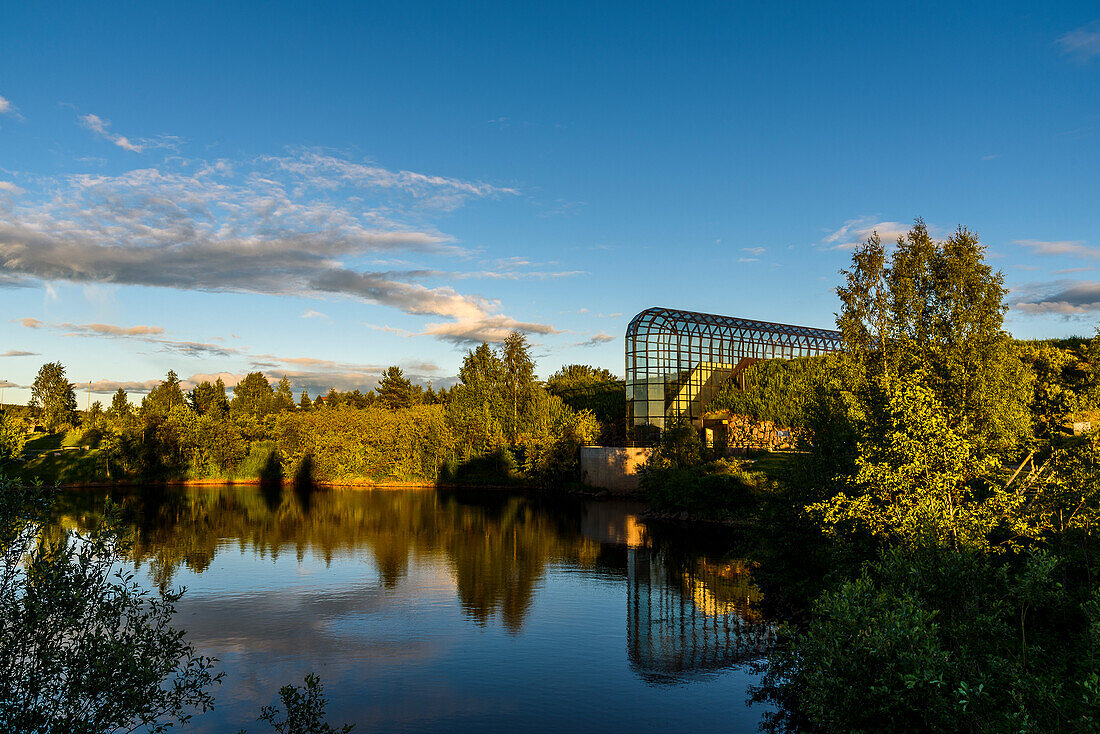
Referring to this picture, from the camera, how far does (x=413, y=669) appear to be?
23.7 meters

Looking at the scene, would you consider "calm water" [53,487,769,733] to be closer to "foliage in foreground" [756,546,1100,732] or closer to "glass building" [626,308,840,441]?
"foliage in foreground" [756,546,1100,732]

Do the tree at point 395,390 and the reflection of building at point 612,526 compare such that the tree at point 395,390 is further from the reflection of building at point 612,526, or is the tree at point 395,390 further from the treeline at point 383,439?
the reflection of building at point 612,526

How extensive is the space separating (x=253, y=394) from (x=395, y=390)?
32.9 metres

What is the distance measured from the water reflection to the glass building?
11974mm

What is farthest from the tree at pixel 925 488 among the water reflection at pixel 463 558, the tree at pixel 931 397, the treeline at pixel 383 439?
the treeline at pixel 383 439

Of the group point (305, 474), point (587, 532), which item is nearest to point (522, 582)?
point (587, 532)

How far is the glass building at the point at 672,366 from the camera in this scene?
75.4 m

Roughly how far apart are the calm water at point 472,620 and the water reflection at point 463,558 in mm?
157

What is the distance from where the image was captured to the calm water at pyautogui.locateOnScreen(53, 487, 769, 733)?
68.1 feet

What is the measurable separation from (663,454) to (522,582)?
26.0m

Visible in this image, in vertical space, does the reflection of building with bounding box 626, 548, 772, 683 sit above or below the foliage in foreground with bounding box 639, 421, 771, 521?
below

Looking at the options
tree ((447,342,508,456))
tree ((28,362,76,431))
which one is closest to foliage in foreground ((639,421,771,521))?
tree ((447,342,508,456))

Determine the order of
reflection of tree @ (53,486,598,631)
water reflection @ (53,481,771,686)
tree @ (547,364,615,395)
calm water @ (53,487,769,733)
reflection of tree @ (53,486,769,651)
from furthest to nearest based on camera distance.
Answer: tree @ (547,364,615,395) < reflection of tree @ (53,486,598,631) < reflection of tree @ (53,486,769,651) < water reflection @ (53,481,771,686) < calm water @ (53,487,769,733)

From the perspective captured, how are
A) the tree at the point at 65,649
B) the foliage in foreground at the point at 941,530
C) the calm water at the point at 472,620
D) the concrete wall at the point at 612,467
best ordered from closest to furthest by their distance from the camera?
the tree at the point at 65,649
the foliage in foreground at the point at 941,530
the calm water at the point at 472,620
the concrete wall at the point at 612,467
